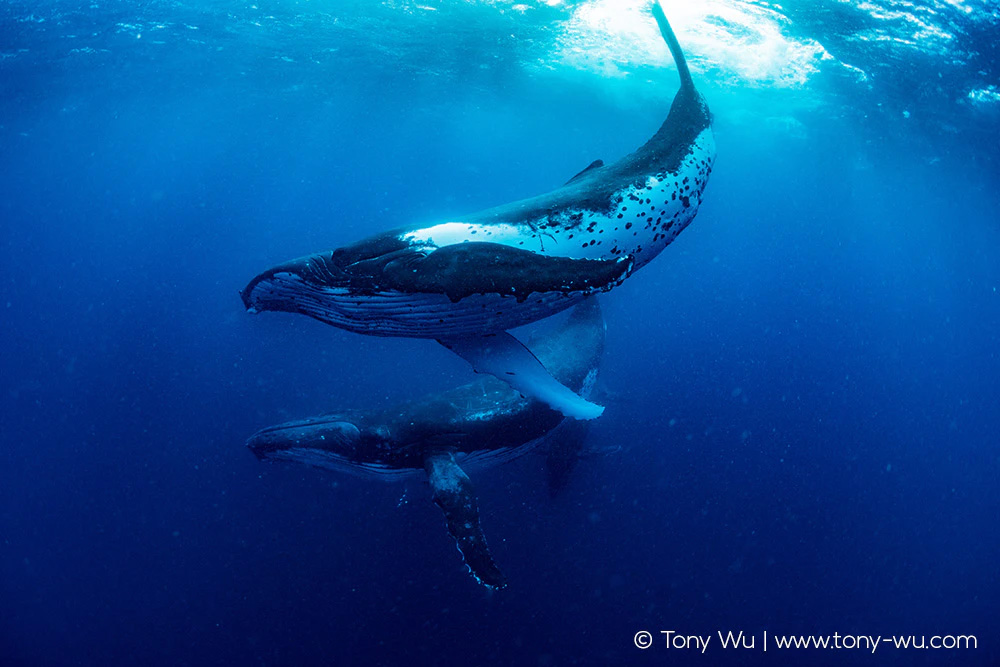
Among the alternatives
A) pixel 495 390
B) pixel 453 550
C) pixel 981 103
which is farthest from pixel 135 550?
pixel 981 103

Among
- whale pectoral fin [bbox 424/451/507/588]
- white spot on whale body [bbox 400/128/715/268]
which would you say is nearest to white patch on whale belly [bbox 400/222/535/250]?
white spot on whale body [bbox 400/128/715/268]

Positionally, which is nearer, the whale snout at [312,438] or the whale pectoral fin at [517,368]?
the whale pectoral fin at [517,368]

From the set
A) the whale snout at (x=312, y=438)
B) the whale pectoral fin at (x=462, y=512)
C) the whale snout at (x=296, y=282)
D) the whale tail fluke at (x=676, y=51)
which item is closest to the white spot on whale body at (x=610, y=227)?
the whale snout at (x=296, y=282)

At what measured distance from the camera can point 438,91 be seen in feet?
106

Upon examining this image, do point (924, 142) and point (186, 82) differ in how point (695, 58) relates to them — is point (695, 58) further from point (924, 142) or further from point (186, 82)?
point (186, 82)

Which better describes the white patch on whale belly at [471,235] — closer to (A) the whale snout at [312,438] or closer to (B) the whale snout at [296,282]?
(B) the whale snout at [296,282]

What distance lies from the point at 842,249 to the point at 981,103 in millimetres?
78999

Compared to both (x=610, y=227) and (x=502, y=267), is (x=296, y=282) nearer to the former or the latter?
(x=502, y=267)

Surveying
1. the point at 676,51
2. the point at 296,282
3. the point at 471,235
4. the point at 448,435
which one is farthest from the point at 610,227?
the point at 448,435

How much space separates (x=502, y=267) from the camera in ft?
8.77

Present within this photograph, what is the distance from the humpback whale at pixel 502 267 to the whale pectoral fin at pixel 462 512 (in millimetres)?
2119

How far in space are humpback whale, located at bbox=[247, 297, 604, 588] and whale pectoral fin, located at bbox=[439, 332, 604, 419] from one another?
2.23 m

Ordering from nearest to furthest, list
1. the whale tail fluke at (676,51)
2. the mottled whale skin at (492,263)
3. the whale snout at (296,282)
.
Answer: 1. the mottled whale skin at (492,263)
2. the whale snout at (296,282)
3. the whale tail fluke at (676,51)

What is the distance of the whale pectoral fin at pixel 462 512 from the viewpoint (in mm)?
4941
